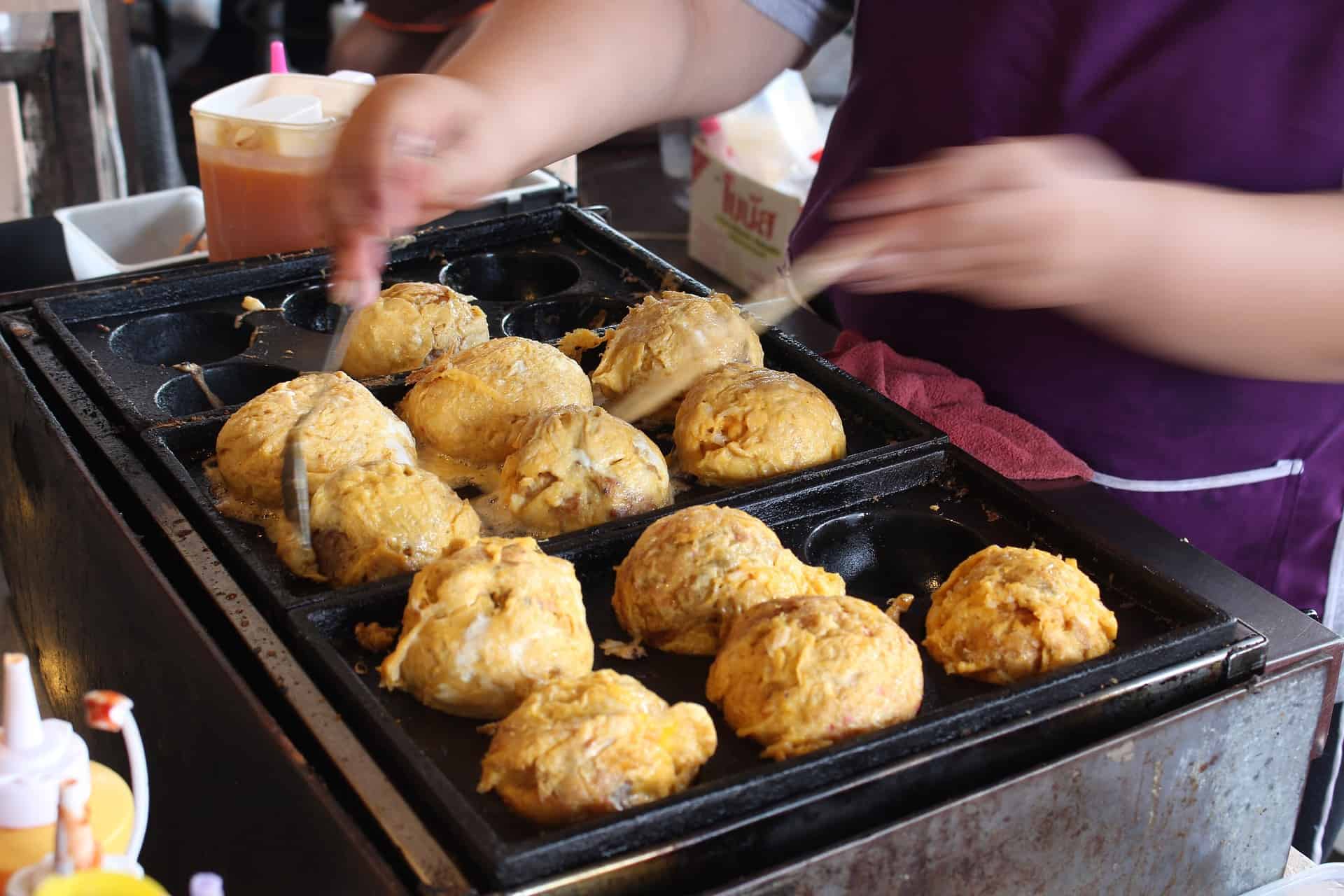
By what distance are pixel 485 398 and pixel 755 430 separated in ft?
1.25

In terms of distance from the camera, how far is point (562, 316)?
225cm

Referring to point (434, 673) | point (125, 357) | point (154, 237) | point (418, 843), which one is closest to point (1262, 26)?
point (434, 673)

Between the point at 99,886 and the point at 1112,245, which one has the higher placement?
the point at 1112,245

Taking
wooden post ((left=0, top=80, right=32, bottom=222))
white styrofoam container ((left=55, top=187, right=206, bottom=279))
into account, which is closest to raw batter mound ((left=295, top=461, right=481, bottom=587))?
white styrofoam container ((left=55, top=187, right=206, bottom=279))

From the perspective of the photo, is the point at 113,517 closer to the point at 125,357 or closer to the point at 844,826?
the point at 125,357

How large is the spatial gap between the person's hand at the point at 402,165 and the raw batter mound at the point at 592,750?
2.08 ft

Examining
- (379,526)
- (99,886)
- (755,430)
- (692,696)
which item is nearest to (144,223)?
(379,526)

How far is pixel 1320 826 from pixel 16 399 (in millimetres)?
2136

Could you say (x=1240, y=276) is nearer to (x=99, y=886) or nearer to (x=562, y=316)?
(x=562, y=316)

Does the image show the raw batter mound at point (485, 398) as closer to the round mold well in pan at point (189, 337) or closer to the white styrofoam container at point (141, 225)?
the round mold well in pan at point (189, 337)

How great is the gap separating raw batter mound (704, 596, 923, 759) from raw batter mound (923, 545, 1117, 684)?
9 centimetres

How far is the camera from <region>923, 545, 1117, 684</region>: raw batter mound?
4.44ft

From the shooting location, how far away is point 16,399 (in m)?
1.89

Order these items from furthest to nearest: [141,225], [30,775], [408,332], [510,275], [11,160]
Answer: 1. [11,160]
2. [141,225]
3. [510,275]
4. [408,332]
5. [30,775]
